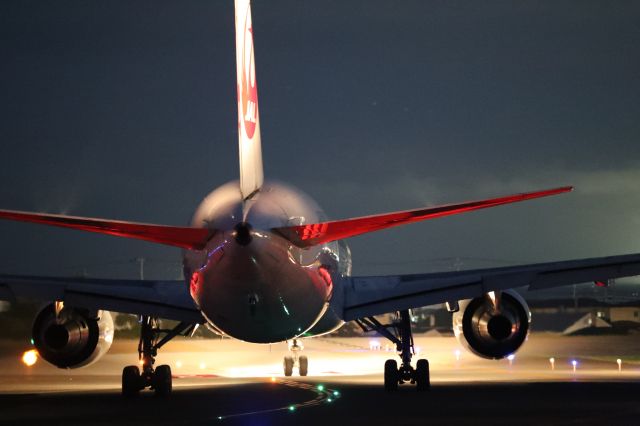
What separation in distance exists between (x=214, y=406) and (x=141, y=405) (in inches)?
84.1

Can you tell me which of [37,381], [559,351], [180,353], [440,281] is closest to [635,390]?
[440,281]

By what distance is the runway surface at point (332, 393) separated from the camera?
20188 millimetres

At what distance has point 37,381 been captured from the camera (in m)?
37.1

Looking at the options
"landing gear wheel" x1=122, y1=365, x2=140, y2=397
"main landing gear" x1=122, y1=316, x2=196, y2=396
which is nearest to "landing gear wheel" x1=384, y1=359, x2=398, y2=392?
"main landing gear" x1=122, y1=316, x2=196, y2=396

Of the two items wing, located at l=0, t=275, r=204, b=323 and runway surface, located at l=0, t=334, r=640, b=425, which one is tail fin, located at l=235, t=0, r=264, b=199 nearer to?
wing, located at l=0, t=275, r=204, b=323

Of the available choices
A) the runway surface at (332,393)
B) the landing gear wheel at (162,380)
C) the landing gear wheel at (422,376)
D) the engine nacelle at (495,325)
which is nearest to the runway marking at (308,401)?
the runway surface at (332,393)

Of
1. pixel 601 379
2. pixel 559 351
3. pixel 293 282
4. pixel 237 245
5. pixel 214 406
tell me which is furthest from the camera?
pixel 559 351

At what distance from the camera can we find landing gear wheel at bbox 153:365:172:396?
27.5 meters

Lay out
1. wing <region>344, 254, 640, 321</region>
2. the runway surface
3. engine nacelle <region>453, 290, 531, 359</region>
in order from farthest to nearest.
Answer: engine nacelle <region>453, 290, 531, 359</region> < wing <region>344, 254, 640, 321</region> < the runway surface

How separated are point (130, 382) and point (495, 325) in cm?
930

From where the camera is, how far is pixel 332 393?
88.1 feet

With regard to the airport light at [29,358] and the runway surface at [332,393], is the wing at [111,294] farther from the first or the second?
the airport light at [29,358]

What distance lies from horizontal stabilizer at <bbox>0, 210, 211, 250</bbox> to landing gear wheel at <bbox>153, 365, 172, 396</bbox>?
7.75 metres

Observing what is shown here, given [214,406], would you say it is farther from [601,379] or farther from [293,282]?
[601,379]
